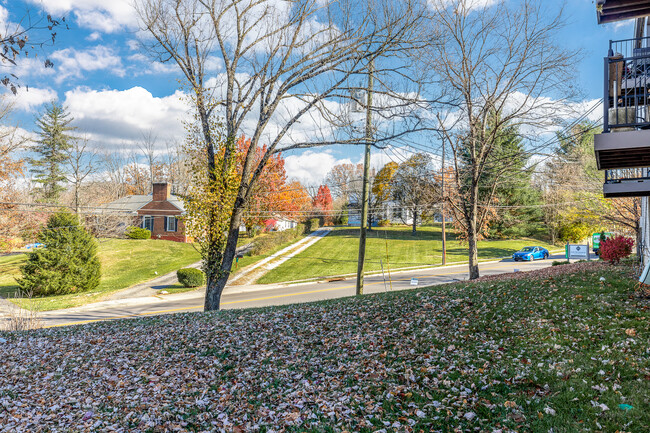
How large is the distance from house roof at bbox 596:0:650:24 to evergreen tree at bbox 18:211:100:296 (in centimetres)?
2661

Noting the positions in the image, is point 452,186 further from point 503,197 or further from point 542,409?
point 503,197

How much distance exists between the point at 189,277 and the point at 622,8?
2434 centimetres

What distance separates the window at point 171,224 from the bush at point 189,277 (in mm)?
17864

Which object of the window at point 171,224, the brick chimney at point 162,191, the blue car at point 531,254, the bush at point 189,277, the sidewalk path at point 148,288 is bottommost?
the sidewalk path at point 148,288

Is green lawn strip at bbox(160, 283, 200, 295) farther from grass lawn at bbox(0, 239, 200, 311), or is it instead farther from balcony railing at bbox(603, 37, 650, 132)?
balcony railing at bbox(603, 37, 650, 132)

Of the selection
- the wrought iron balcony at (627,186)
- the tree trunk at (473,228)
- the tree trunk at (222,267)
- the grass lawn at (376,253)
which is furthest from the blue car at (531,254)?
the tree trunk at (222,267)

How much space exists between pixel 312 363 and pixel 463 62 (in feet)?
45.0

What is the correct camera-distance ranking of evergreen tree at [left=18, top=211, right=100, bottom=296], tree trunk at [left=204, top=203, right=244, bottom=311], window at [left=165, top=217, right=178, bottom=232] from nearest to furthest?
tree trunk at [left=204, top=203, right=244, bottom=311] → evergreen tree at [left=18, top=211, right=100, bottom=296] → window at [left=165, top=217, right=178, bottom=232]

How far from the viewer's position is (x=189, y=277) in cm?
2473

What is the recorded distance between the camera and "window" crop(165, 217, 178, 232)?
136ft

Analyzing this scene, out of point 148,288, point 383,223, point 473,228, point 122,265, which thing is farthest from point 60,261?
point 383,223

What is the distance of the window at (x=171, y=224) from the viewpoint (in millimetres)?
41531

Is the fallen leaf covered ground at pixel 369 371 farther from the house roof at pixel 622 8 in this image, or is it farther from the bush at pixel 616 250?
the house roof at pixel 622 8

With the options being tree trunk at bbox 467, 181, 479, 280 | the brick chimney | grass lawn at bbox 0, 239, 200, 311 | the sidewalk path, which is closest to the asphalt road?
the sidewalk path
